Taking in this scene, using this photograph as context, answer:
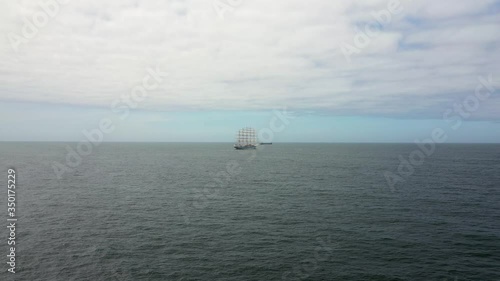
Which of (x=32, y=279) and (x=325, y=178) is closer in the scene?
(x=32, y=279)

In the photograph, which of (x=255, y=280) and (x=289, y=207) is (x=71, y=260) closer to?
(x=255, y=280)

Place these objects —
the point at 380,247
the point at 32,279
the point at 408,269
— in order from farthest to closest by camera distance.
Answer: the point at 380,247 < the point at 408,269 < the point at 32,279

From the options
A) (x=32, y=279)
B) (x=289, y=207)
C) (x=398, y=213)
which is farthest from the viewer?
(x=289, y=207)

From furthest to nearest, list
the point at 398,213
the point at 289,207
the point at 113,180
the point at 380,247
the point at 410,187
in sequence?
the point at 113,180
the point at 410,187
the point at 289,207
the point at 398,213
the point at 380,247

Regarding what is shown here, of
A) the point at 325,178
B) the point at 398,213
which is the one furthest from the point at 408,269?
the point at 325,178

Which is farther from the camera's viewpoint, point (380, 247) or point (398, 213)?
point (398, 213)

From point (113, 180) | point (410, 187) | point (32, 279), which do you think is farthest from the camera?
point (113, 180)

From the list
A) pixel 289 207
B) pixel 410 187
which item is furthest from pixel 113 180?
pixel 410 187

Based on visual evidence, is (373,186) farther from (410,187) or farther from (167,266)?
(167,266)

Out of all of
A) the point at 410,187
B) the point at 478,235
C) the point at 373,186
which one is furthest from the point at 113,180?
the point at 478,235
